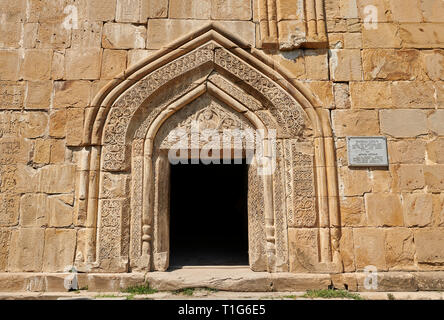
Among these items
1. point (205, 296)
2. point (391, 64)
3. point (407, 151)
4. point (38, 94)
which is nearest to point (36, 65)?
point (38, 94)

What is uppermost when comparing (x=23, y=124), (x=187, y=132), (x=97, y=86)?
(x=97, y=86)

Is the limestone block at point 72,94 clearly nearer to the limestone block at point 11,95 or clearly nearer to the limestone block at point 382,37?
the limestone block at point 11,95

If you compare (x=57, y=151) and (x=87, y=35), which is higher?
(x=87, y=35)

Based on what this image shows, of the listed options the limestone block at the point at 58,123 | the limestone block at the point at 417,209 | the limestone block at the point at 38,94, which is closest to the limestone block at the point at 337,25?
the limestone block at the point at 417,209

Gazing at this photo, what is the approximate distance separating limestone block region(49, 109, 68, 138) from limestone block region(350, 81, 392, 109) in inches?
154

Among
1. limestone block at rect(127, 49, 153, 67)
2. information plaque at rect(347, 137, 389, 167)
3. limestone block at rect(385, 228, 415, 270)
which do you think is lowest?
limestone block at rect(385, 228, 415, 270)

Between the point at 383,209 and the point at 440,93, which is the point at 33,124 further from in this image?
the point at 440,93

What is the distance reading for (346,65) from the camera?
14.9 ft

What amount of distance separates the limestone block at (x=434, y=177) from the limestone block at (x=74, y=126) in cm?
457

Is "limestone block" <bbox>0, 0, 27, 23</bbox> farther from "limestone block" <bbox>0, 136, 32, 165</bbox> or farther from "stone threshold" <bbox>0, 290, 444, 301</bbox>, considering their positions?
"stone threshold" <bbox>0, 290, 444, 301</bbox>

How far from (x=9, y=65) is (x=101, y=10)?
4.87ft

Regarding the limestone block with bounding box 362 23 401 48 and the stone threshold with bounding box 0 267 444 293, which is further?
the limestone block with bounding box 362 23 401 48

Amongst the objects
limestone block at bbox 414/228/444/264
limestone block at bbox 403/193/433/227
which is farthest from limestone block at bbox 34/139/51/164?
limestone block at bbox 414/228/444/264

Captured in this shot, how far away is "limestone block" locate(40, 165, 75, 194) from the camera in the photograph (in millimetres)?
4207
